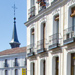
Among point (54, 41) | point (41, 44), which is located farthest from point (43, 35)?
point (54, 41)

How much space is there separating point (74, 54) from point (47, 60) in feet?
10.6

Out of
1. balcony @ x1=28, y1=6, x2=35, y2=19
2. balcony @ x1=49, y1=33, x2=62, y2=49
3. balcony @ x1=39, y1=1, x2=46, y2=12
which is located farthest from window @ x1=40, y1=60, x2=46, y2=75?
balcony @ x1=28, y1=6, x2=35, y2=19

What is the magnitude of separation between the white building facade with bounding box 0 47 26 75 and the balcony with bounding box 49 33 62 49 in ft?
112

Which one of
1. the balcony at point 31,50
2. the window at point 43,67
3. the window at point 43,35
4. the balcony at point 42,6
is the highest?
the balcony at point 42,6

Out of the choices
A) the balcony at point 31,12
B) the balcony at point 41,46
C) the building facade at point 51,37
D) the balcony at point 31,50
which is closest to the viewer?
the building facade at point 51,37

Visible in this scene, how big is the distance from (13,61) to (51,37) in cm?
3649

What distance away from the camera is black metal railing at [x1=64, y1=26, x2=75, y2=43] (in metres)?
14.1

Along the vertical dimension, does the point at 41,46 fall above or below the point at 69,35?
below

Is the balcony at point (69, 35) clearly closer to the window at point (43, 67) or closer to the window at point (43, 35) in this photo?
the window at point (43, 35)

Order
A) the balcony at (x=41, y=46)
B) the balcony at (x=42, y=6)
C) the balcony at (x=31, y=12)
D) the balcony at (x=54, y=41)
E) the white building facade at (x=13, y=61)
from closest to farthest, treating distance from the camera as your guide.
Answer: the balcony at (x=54, y=41), the balcony at (x=41, y=46), the balcony at (x=42, y=6), the balcony at (x=31, y=12), the white building facade at (x=13, y=61)

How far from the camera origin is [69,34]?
14.6 metres

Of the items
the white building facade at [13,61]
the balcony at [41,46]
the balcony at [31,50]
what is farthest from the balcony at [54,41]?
the white building facade at [13,61]

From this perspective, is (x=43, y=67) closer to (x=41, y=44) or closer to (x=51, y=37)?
(x=41, y=44)

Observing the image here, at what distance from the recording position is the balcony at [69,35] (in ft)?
45.9
